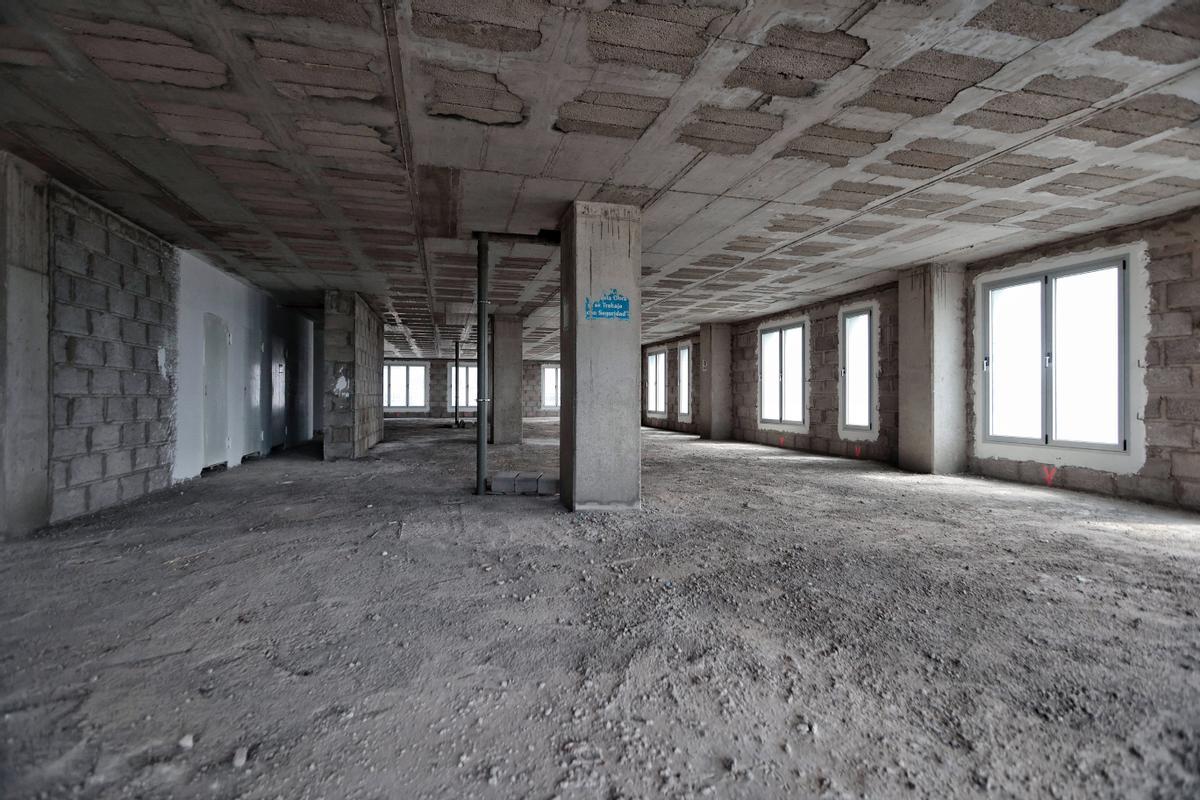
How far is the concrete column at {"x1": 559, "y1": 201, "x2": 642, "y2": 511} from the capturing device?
5258 mm

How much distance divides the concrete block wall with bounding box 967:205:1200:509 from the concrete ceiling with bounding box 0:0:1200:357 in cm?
34

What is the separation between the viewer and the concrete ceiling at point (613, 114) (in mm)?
2760

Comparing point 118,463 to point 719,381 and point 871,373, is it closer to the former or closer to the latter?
point 871,373

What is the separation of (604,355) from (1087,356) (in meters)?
5.54

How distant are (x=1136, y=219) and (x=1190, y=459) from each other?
2.43 metres

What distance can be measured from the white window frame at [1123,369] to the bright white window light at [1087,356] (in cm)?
9

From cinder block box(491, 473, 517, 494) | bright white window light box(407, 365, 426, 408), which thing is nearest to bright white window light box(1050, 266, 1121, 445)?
cinder block box(491, 473, 517, 494)

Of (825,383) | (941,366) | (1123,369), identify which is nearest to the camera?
(1123,369)

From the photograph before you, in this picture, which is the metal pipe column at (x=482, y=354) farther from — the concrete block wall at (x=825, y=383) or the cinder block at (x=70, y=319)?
the concrete block wall at (x=825, y=383)

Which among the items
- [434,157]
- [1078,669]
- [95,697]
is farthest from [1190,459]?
[95,697]

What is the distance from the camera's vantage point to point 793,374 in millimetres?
11758

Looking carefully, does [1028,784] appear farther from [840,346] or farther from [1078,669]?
[840,346]

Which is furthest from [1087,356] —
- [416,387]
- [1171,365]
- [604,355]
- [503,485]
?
[416,387]

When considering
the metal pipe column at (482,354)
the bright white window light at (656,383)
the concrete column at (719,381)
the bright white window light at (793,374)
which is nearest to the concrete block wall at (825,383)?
the concrete column at (719,381)
